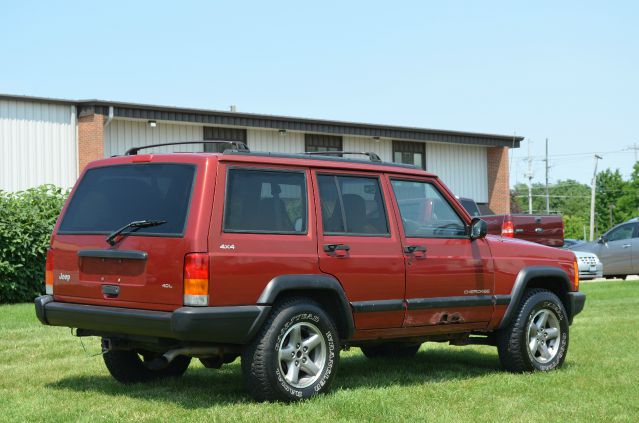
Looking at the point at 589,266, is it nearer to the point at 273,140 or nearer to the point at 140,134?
the point at 273,140

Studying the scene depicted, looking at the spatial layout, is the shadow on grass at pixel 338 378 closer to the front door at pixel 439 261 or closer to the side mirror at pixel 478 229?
the front door at pixel 439 261

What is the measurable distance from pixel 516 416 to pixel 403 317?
60.1 inches

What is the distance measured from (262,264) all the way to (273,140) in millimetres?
25440

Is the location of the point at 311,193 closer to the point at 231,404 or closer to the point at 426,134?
the point at 231,404

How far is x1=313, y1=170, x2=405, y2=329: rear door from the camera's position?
7934 millimetres

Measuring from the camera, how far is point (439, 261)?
873 cm

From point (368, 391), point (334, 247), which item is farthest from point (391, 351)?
point (334, 247)

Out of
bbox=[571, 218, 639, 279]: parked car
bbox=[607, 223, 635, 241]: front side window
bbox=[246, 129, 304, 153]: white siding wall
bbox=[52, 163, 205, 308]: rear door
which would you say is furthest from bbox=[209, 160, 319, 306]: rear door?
bbox=[246, 129, 304, 153]: white siding wall

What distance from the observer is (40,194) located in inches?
799

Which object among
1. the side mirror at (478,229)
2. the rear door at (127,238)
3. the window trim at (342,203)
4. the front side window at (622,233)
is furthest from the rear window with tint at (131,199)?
the front side window at (622,233)

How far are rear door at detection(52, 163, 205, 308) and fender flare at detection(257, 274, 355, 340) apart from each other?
0.68m

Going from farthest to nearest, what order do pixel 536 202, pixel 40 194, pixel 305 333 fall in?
pixel 536 202 → pixel 40 194 → pixel 305 333

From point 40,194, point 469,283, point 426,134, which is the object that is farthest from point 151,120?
point 469,283

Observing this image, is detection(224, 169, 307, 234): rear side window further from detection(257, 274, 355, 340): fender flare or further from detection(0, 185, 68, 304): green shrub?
detection(0, 185, 68, 304): green shrub
